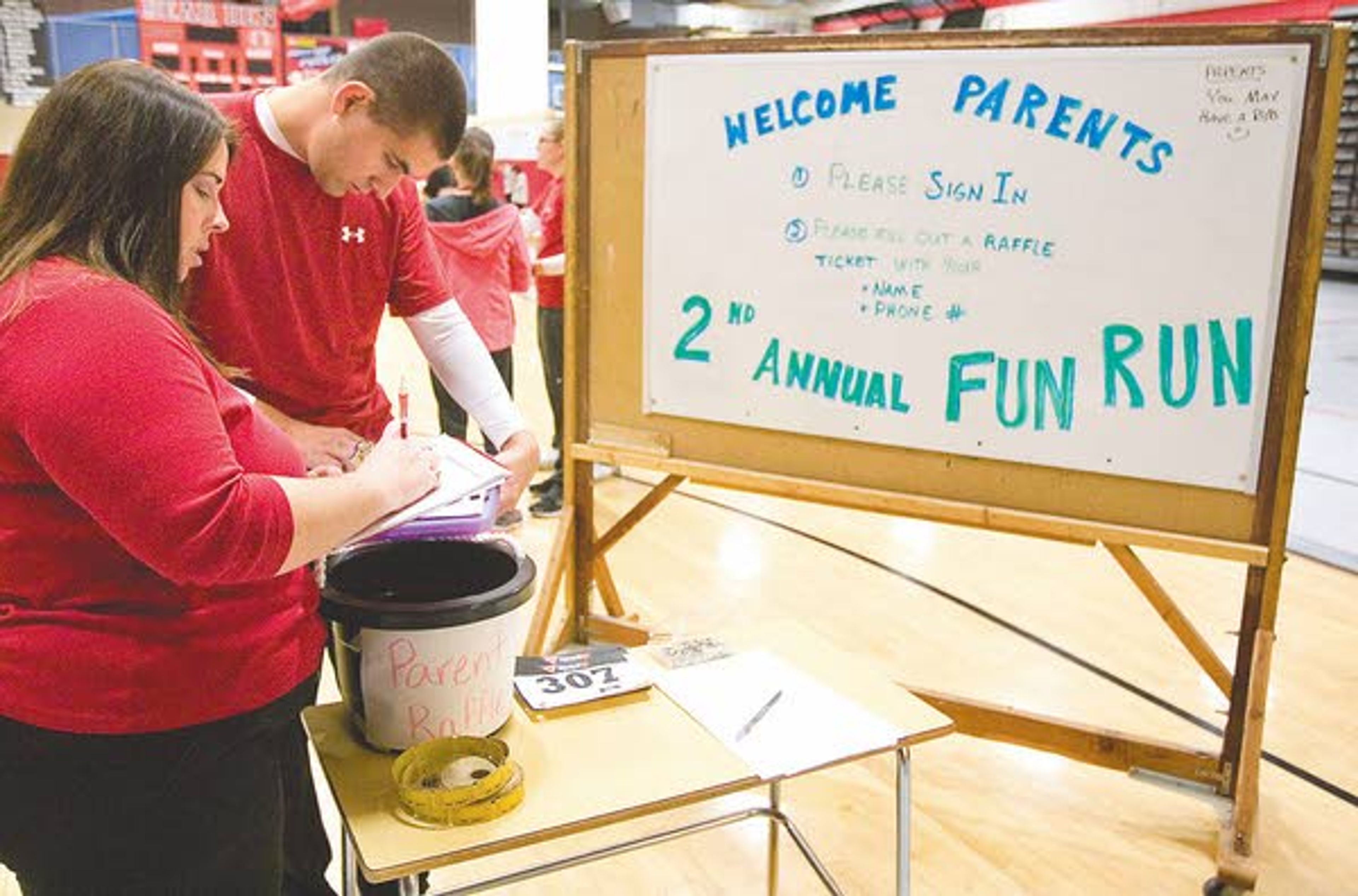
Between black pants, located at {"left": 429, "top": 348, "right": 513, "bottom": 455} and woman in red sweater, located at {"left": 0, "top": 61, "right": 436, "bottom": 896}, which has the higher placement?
woman in red sweater, located at {"left": 0, "top": 61, "right": 436, "bottom": 896}

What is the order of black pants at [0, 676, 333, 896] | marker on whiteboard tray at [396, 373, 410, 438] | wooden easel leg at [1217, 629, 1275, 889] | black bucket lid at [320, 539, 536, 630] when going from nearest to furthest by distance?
black pants at [0, 676, 333, 896] → black bucket lid at [320, 539, 536, 630] → marker on whiteboard tray at [396, 373, 410, 438] → wooden easel leg at [1217, 629, 1275, 889]

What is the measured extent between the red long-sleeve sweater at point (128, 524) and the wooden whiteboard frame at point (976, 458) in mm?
1466

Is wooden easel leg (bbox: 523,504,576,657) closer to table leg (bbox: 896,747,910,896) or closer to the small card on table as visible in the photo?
the small card on table

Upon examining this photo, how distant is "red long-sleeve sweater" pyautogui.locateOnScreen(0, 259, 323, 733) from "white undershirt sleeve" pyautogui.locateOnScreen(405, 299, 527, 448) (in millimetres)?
676

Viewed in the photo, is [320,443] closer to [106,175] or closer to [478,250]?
[106,175]

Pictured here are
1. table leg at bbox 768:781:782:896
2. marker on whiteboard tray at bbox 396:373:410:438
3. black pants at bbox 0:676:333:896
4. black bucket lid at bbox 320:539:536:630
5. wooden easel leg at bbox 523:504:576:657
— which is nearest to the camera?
black pants at bbox 0:676:333:896

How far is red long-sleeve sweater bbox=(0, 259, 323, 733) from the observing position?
0.90 m

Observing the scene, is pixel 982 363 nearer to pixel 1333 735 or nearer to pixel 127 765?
pixel 1333 735

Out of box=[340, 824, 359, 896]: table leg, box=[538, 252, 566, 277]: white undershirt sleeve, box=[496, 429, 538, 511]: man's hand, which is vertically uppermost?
box=[538, 252, 566, 277]: white undershirt sleeve

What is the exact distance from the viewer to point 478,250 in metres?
4.19

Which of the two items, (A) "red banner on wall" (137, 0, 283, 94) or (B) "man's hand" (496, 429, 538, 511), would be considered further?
(A) "red banner on wall" (137, 0, 283, 94)

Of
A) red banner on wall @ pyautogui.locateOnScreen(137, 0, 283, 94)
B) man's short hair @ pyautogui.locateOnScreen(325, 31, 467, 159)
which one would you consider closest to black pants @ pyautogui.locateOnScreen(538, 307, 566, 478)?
man's short hair @ pyautogui.locateOnScreen(325, 31, 467, 159)

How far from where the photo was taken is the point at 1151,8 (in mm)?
9523

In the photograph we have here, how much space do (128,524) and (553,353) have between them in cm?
349
